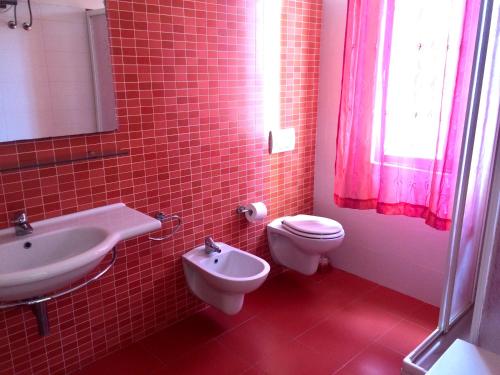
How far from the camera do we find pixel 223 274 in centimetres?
232

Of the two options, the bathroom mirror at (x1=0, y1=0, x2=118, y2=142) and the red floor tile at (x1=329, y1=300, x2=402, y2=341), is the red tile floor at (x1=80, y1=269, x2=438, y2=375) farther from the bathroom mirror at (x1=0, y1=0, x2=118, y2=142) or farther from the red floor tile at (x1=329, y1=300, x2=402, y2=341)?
the bathroom mirror at (x1=0, y1=0, x2=118, y2=142)

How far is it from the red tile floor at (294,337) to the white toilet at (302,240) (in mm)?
207

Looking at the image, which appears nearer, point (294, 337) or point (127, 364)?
point (127, 364)

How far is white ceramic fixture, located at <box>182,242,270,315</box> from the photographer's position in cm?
209

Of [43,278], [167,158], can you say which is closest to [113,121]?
→ [167,158]

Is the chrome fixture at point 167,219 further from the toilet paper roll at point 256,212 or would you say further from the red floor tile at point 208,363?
the red floor tile at point 208,363

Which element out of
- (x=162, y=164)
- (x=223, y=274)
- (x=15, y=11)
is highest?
(x=15, y=11)

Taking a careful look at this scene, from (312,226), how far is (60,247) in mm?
1544

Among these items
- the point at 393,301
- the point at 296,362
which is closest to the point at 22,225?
the point at 296,362

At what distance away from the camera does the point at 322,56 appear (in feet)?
9.52

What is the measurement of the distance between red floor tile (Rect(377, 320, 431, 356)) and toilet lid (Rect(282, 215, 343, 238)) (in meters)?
0.66

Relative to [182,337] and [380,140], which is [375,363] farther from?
[380,140]

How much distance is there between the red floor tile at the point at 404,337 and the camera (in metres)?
2.20

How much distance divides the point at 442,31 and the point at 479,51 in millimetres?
1018
